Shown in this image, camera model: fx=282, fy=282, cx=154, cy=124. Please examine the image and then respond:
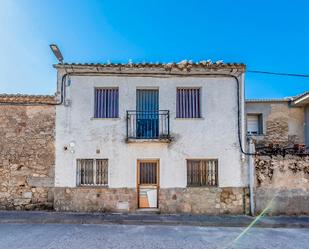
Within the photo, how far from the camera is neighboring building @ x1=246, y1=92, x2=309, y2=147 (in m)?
16.2

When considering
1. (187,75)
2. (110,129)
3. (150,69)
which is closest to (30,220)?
(110,129)

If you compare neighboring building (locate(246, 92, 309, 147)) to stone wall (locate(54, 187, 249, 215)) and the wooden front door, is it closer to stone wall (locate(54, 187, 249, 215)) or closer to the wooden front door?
stone wall (locate(54, 187, 249, 215))

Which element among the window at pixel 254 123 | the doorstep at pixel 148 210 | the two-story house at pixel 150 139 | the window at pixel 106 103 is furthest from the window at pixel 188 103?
the window at pixel 254 123

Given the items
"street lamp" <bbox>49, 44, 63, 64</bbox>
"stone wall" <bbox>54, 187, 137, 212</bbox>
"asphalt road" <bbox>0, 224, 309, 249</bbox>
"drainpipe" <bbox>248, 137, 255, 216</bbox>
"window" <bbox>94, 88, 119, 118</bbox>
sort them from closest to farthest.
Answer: "asphalt road" <bbox>0, 224, 309, 249</bbox> → "street lamp" <bbox>49, 44, 63, 64</bbox> → "drainpipe" <bbox>248, 137, 255, 216</bbox> → "stone wall" <bbox>54, 187, 137, 212</bbox> → "window" <bbox>94, 88, 119, 118</bbox>

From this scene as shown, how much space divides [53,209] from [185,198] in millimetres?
5465

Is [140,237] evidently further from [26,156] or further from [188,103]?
[26,156]

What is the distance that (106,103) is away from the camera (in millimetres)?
12164

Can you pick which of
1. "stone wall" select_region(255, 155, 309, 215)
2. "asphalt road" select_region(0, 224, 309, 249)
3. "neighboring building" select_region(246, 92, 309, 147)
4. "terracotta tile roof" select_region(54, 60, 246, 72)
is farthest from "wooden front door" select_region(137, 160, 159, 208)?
"neighboring building" select_region(246, 92, 309, 147)

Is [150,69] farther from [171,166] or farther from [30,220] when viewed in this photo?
[30,220]

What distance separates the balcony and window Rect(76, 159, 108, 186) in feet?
5.66

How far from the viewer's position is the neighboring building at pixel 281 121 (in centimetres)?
1622

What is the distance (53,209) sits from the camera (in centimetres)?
1163

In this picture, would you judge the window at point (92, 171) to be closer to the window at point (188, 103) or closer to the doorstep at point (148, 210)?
the doorstep at point (148, 210)

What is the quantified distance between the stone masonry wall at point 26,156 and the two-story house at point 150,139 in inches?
17.4
